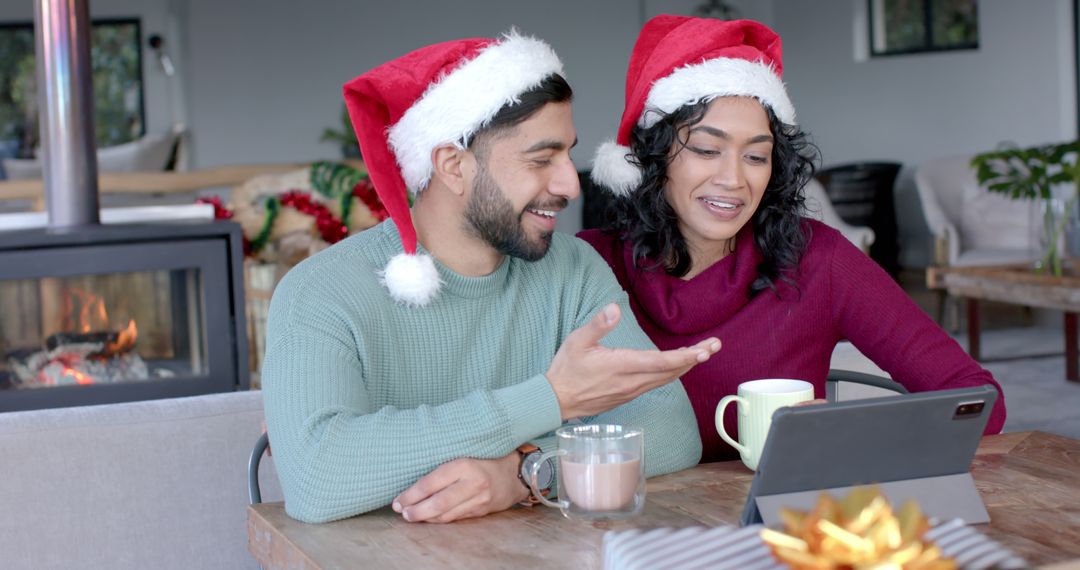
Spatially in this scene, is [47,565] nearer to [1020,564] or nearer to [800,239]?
[800,239]

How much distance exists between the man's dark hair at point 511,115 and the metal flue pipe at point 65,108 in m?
1.55

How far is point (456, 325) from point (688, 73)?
0.63 m

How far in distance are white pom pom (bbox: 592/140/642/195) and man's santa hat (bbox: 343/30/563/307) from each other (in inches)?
12.6

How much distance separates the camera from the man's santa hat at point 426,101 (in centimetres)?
169

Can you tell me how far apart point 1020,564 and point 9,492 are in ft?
4.66

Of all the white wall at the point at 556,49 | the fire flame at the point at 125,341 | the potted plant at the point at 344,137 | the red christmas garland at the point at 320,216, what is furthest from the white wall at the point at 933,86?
the fire flame at the point at 125,341

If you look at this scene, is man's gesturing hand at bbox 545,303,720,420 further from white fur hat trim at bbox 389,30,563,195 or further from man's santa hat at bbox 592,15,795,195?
man's santa hat at bbox 592,15,795,195

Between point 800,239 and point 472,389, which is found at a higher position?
point 800,239

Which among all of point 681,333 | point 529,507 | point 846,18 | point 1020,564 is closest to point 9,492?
point 529,507

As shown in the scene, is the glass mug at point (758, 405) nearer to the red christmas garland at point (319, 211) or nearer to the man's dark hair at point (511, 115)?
the man's dark hair at point (511, 115)

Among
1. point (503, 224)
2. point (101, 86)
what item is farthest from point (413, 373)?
point (101, 86)

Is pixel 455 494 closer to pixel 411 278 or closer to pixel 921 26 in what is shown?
pixel 411 278

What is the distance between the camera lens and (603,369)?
1.41 meters

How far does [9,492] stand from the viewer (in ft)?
6.04
